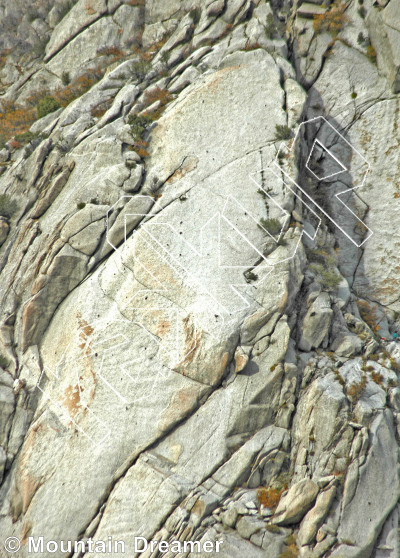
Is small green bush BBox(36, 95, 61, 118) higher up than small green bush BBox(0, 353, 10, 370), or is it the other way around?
small green bush BBox(36, 95, 61, 118)

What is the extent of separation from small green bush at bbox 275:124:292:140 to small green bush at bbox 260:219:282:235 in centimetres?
554

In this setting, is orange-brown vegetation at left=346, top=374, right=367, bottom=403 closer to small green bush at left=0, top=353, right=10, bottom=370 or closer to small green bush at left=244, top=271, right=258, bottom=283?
small green bush at left=244, top=271, right=258, bottom=283

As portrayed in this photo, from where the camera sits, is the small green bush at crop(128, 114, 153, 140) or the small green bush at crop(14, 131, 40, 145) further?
the small green bush at crop(14, 131, 40, 145)

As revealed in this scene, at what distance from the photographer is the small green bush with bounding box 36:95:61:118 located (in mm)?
29328

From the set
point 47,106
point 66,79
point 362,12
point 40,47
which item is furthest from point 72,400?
point 40,47

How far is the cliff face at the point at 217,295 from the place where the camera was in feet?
55.7

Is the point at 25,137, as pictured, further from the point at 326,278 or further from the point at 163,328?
the point at 326,278

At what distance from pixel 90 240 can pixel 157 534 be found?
51.5 ft

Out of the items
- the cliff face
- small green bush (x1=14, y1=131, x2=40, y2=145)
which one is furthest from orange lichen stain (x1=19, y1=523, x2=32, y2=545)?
small green bush (x1=14, y1=131, x2=40, y2=145)

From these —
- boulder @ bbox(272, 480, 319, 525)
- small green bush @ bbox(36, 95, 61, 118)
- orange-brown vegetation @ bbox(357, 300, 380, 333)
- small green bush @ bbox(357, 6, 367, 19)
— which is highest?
small green bush @ bbox(36, 95, 61, 118)

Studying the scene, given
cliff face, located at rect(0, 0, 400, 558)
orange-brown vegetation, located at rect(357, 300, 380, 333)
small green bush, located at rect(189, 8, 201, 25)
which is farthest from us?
small green bush, located at rect(189, 8, 201, 25)

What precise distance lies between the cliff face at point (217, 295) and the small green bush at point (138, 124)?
0.09 meters

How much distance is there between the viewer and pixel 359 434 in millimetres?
16594

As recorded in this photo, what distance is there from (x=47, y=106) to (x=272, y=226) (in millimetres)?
22044
